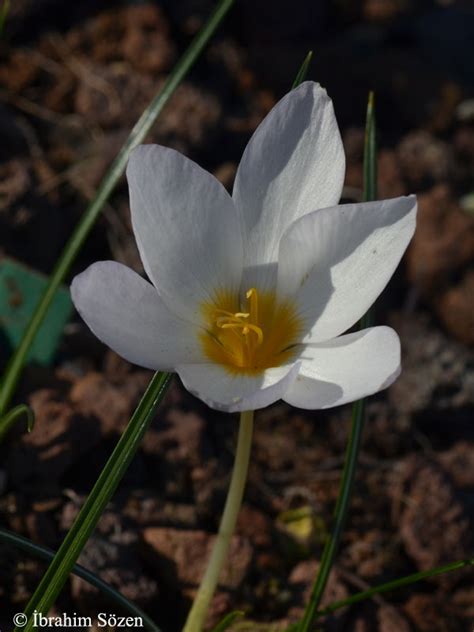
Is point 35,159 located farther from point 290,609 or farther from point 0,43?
point 290,609

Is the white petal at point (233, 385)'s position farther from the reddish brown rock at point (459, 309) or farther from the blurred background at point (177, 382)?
the reddish brown rock at point (459, 309)

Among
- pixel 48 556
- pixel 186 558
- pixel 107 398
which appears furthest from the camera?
pixel 107 398

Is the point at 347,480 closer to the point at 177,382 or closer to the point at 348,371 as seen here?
the point at 348,371

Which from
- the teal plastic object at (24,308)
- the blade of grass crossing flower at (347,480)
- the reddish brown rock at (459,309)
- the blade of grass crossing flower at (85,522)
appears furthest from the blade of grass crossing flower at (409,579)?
the reddish brown rock at (459,309)

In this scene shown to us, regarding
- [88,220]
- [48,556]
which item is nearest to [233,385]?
[48,556]

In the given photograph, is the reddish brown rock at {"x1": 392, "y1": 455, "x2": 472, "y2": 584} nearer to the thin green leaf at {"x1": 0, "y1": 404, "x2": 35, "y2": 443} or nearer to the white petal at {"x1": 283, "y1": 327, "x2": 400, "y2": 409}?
the white petal at {"x1": 283, "y1": 327, "x2": 400, "y2": 409}
